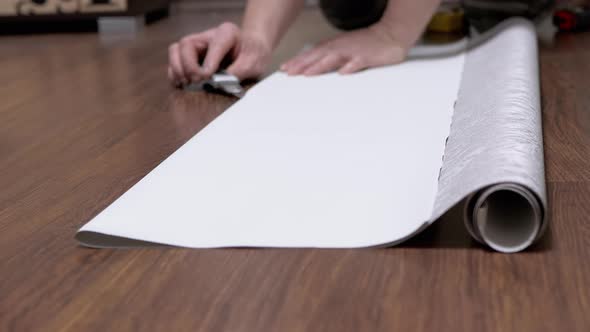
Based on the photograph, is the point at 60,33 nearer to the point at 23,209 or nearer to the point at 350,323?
the point at 23,209

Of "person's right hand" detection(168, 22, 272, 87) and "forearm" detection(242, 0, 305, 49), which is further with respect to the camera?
"forearm" detection(242, 0, 305, 49)

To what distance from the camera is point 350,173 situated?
3.01 ft

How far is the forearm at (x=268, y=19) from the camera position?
167cm

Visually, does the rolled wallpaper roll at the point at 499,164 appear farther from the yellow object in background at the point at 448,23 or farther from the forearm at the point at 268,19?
the yellow object in background at the point at 448,23

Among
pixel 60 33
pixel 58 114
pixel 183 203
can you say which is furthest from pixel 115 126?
pixel 60 33

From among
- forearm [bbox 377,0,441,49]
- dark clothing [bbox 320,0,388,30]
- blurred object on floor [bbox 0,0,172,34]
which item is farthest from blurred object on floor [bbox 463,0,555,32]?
blurred object on floor [bbox 0,0,172,34]

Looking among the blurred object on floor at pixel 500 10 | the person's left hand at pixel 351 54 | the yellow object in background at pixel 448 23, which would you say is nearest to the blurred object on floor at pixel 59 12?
the yellow object in background at pixel 448 23

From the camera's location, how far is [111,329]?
61 cm

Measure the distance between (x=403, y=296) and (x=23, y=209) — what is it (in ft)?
1.53

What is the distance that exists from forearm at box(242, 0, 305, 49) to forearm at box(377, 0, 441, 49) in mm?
226

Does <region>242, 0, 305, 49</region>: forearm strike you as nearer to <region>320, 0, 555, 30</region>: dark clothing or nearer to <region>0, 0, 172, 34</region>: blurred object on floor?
<region>320, 0, 555, 30</region>: dark clothing

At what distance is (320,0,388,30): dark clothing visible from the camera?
6.89 feet

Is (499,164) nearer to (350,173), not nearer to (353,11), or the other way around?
(350,173)

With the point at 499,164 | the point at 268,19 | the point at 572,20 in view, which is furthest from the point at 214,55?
the point at 572,20
